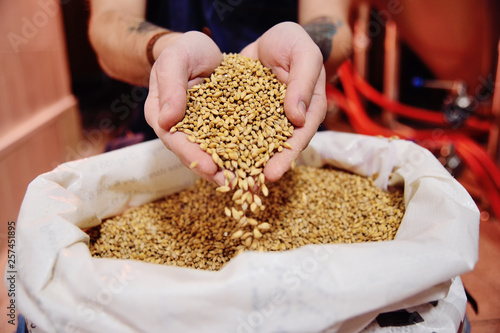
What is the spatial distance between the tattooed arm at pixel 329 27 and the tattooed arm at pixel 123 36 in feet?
1.77

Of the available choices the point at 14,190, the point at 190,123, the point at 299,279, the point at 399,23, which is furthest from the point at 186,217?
A: the point at 399,23

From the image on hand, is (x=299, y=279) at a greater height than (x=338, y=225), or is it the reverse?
(x=299, y=279)

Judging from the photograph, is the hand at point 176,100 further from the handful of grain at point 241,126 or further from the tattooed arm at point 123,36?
the tattooed arm at point 123,36

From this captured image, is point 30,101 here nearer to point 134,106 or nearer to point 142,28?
point 134,106

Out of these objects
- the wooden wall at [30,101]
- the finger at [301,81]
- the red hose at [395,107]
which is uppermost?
the finger at [301,81]

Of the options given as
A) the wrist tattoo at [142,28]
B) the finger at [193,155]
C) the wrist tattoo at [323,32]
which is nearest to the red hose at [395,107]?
the wrist tattoo at [323,32]

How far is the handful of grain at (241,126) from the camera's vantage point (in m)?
0.81

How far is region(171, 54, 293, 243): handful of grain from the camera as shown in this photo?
812 mm

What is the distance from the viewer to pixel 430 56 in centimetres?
204

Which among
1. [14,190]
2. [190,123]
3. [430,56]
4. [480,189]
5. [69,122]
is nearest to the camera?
[190,123]

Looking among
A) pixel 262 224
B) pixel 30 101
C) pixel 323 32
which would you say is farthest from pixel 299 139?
pixel 30 101

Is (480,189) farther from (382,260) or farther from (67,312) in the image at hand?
(67,312)

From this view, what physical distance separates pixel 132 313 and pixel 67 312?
0.37ft

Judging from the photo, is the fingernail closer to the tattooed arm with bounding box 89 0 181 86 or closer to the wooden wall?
the tattooed arm with bounding box 89 0 181 86
